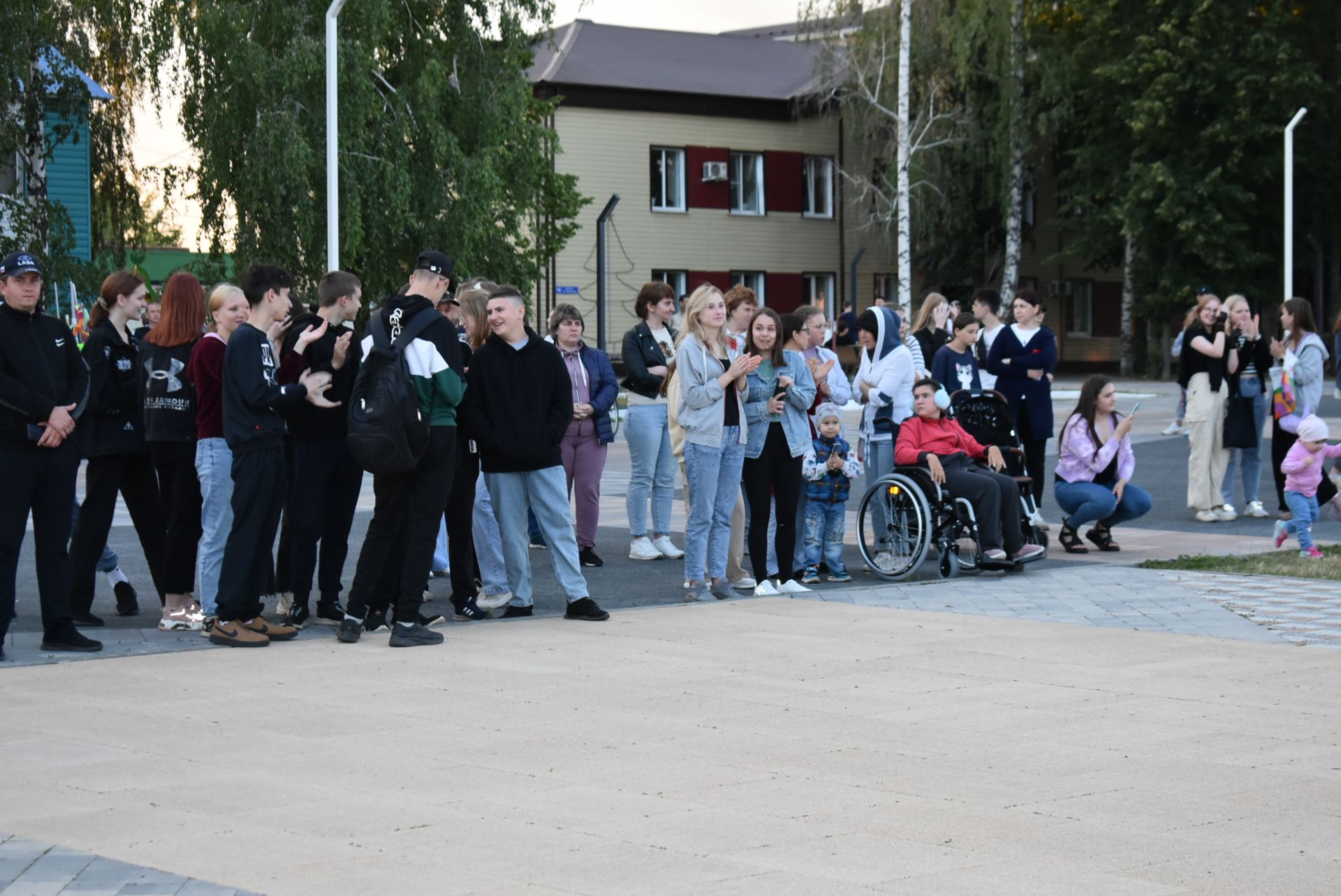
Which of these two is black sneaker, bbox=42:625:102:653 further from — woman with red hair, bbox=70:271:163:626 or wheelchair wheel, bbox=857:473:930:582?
wheelchair wheel, bbox=857:473:930:582

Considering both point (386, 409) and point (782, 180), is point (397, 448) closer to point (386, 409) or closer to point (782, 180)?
point (386, 409)

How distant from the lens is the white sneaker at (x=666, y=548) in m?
13.7

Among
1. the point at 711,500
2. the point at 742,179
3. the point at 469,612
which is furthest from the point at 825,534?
the point at 742,179

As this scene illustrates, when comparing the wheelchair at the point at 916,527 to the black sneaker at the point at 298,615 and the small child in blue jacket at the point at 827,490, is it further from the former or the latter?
the black sneaker at the point at 298,615

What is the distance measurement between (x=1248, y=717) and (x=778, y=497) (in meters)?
4.46

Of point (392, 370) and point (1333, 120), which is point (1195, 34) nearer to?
point (1333, 120)

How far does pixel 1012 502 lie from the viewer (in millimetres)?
12445

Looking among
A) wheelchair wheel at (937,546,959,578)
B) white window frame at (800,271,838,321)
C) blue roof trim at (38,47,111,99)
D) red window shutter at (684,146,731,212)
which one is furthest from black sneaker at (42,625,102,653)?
white window frame at (800,271,838,321)

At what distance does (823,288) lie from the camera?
54.8m

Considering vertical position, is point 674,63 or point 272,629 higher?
point 674,63

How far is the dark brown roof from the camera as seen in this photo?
49.5 metres

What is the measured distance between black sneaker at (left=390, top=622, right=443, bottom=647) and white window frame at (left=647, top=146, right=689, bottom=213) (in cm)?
4208

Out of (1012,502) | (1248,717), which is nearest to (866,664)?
(1248,717)

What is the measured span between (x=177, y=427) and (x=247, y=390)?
35.3 inches
